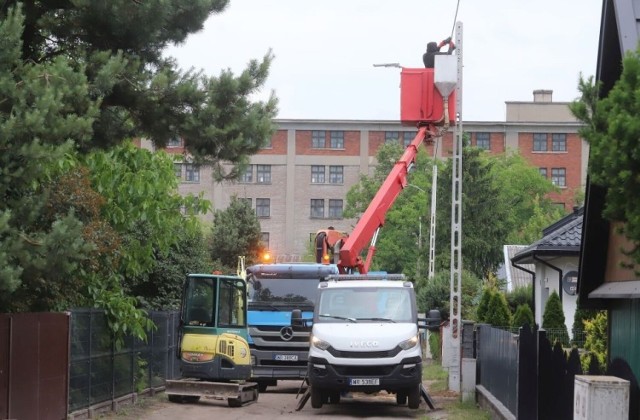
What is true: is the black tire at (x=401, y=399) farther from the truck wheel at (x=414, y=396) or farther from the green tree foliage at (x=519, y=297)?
the green tree foliage at (x=519, y=297)

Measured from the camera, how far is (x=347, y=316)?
21500 mm

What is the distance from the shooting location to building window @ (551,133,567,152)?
91.7 metres

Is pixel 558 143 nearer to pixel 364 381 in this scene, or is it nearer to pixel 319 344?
pixel 319 344

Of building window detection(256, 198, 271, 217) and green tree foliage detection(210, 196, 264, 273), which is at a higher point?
building window detection(256, 198, 271, 217)

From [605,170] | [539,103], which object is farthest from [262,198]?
[605,170]

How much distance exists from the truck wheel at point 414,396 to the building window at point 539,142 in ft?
239

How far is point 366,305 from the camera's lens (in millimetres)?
21672

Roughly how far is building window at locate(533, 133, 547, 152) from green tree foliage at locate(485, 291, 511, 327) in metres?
58.3

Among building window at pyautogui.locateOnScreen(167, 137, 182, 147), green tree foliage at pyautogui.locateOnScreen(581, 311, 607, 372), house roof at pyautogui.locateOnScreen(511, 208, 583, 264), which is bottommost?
green tree foliage at pyautogui.locateOnScreen(581, 311, 607, 372)

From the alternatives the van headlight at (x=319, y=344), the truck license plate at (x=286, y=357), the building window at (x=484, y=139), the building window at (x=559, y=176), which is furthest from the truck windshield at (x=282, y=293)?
the building window at (x=559, y=176)

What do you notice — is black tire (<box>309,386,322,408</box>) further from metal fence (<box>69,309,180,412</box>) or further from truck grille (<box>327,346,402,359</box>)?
metal fence (<box>69,309,180,412</box>)

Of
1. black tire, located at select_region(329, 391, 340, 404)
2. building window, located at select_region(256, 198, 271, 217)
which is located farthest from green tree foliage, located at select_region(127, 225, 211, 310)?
building window, located at select_region(256, 198, 271, 217)

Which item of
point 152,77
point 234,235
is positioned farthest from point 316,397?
point 234,235

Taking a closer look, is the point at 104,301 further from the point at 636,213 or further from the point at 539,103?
the point at 539,103
